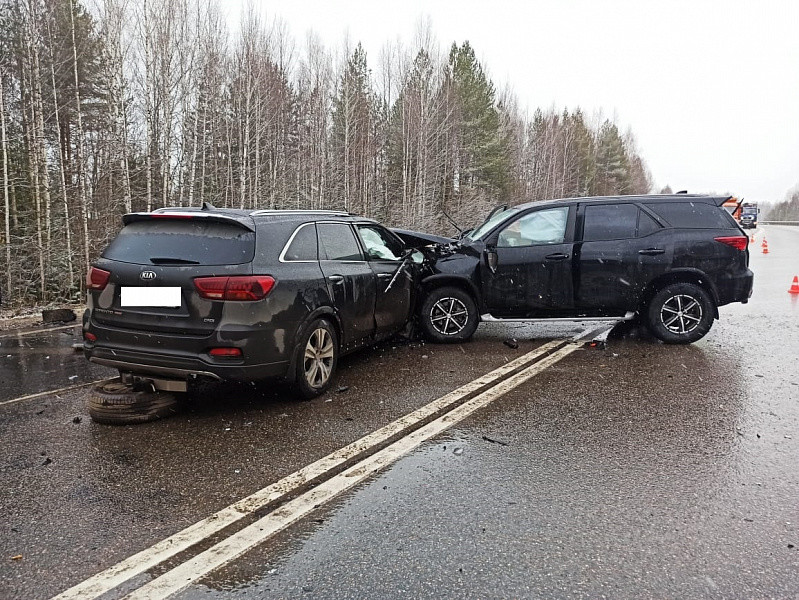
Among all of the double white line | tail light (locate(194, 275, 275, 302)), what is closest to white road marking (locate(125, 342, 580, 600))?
the double white line

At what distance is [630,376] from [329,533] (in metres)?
3.95

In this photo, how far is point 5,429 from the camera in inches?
160

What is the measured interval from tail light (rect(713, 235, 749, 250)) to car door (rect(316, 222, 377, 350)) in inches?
173

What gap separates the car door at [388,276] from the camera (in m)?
5.91

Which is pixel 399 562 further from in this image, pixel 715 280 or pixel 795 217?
pixel 795 217

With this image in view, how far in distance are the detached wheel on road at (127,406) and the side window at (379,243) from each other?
8.37 ft

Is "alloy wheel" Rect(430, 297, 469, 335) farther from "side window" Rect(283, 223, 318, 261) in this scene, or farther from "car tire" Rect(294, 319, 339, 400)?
"side window" Rect(283, 223, 318, 261)

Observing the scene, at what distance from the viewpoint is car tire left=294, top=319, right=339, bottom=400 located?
4551 millimetres

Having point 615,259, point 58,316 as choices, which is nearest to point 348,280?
point 615,259

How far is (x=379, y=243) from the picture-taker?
6.28 metres

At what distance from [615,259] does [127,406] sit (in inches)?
221

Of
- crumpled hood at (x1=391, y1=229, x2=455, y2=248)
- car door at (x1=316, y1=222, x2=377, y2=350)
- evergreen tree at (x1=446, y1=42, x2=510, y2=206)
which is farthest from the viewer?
evergreen tree at (x1=446, y1=42, x2=510, y2=206)

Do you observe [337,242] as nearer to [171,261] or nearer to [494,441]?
[171,261]

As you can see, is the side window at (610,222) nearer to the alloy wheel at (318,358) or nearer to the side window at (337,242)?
the side window at (337,242)
